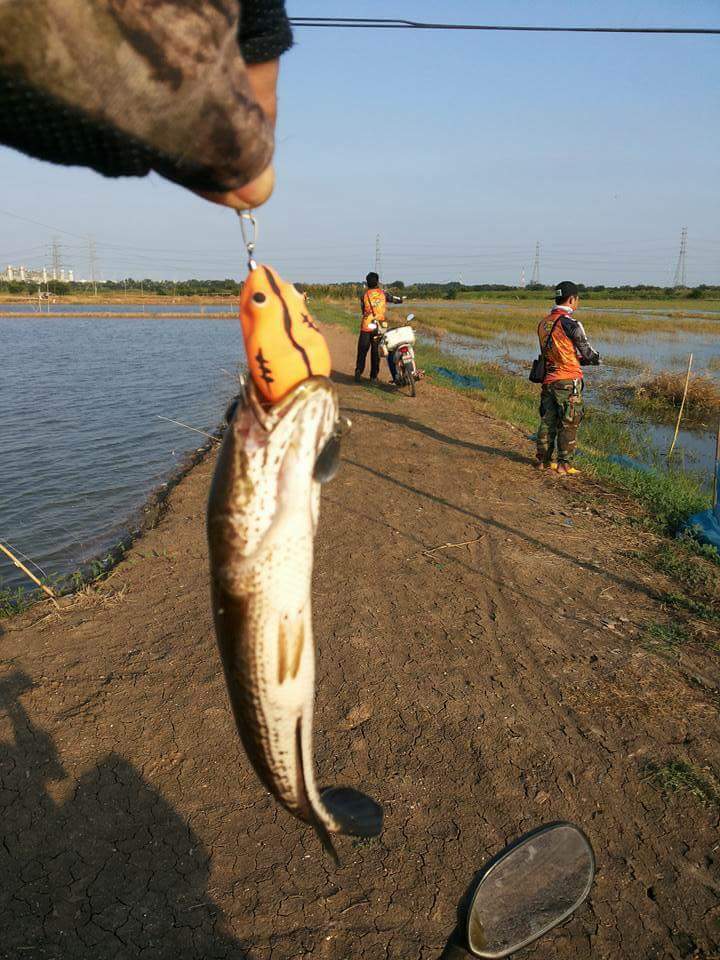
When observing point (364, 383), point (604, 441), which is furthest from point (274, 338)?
point (364, 383)

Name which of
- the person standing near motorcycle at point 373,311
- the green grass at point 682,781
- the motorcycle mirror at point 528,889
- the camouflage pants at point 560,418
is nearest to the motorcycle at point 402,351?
the person standing near motorcycle at point 373,311

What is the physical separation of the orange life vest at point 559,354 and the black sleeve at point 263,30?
7.40 metres

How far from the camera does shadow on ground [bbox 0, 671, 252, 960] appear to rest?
2691 millimetres

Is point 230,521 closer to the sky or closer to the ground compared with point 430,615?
closer to the sky

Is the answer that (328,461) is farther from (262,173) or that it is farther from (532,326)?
(532,326)

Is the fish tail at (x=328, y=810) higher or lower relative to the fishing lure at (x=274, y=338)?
lower

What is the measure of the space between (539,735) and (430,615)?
1471 millimetres

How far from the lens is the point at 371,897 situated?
2.92 m

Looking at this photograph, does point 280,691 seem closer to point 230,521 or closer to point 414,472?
point 230,521

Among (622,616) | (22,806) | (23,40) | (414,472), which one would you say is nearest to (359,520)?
(414,472)

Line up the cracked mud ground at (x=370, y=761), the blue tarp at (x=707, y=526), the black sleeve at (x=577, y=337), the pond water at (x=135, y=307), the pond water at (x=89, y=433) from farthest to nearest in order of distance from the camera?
the pond water at (x=135, y=307) → the pond water at (x=89, y=433) → the black sleeve at (x=577, y=337) → the blue tarp at (x=707, y=526) → the cracked mud ground at (x=370, y=761)

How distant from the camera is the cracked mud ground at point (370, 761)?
280 cm

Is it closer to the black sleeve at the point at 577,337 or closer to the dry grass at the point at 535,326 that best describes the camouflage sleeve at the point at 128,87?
the black sleeve at the point at 577,337

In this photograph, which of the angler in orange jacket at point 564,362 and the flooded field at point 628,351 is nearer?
the angler in orange jacket at point 564,362
